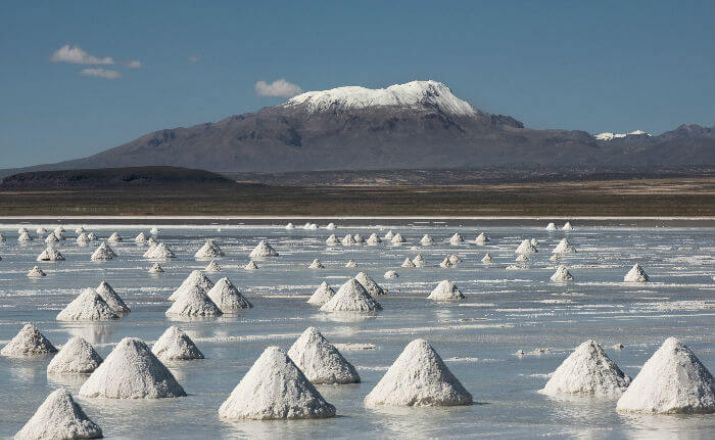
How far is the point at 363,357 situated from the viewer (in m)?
25.6

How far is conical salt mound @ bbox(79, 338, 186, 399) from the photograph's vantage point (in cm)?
2070

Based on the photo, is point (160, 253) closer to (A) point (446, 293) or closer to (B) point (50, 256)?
(B) point (50, 256)

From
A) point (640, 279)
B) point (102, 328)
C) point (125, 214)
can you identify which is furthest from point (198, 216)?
point (102, 328)

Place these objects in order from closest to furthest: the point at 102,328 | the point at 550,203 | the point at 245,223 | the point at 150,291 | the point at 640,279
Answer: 1. the point at 102,328
2. the point at 150,291
3. the point at 640,279
4. the point at 245,223
5. the point at 550,203

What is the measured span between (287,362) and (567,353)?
8.93m

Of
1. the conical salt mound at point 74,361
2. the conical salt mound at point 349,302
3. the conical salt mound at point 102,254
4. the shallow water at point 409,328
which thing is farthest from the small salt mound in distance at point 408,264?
the conical salt mound at point 74,361

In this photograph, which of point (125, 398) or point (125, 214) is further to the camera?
point (125, 214)

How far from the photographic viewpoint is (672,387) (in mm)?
19281

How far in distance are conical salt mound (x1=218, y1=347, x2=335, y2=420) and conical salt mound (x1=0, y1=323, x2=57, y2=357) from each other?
814 centimetres

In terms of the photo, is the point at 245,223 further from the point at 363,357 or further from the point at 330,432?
the point at 330,432

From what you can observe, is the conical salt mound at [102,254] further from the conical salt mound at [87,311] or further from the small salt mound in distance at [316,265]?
the conical salt mound at [87,311]

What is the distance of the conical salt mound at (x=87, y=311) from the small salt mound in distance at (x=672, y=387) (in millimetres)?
16477

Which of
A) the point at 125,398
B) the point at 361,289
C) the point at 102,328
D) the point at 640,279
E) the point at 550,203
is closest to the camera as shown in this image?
the point at 125,398

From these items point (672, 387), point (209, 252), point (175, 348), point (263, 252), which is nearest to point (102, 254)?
point (209, 252)
